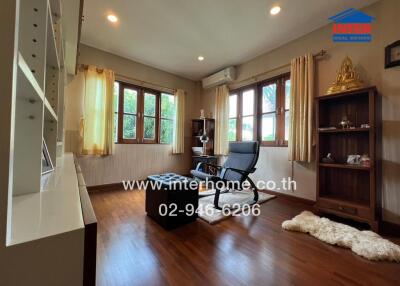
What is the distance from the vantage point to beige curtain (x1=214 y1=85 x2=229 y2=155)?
414 centimetres

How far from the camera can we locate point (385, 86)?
215 cm

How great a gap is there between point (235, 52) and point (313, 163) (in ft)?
7.90

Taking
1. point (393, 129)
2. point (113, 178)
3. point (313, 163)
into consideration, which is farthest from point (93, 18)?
point (393, 129)

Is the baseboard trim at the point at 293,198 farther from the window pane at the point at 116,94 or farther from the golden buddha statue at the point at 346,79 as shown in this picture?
the window pane at the point at 116,94

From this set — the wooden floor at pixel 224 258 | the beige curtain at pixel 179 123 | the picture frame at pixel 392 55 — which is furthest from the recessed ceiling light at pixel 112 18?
A: the picture frame at pixel 392 55

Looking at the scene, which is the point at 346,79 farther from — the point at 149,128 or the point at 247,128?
the point at 149,128

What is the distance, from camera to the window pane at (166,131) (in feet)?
14.2

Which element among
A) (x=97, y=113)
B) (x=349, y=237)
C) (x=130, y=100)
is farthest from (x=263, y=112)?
(x=97, y=113)

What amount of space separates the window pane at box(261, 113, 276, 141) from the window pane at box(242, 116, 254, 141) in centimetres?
26

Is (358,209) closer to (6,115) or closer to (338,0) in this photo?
(338,0)

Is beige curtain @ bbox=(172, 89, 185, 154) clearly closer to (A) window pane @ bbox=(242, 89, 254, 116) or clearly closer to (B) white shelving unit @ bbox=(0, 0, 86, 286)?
(A) window pane @ bbox=(242, 89, 254, 116)

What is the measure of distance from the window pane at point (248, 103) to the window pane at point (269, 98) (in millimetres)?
275

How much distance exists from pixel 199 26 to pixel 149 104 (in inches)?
79.3

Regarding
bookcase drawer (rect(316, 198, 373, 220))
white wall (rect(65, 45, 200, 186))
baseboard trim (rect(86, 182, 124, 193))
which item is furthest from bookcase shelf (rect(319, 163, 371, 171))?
baseboard trim (rect(86, 182, 124, 193))
